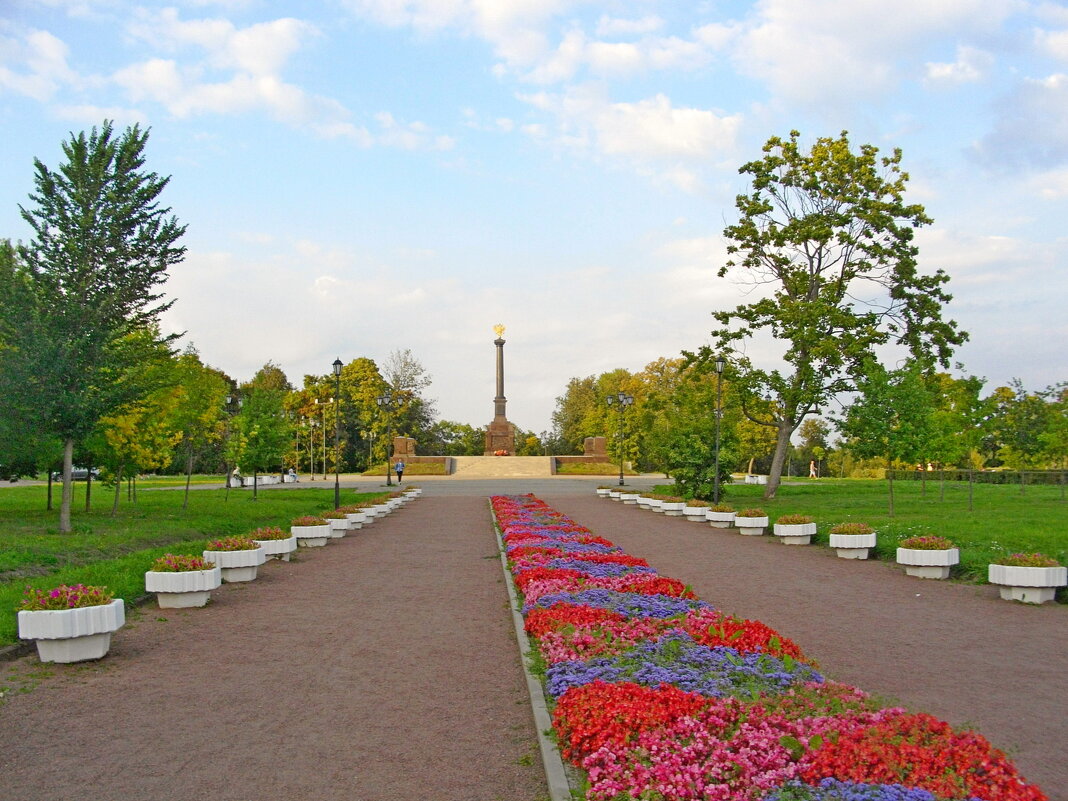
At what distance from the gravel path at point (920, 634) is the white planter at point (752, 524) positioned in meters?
3.85

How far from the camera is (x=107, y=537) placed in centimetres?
1755

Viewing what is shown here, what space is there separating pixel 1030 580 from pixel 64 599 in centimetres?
1100

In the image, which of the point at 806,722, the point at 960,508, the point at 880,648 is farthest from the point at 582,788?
the point at 960,508

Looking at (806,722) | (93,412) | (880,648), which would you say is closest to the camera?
(806,722)

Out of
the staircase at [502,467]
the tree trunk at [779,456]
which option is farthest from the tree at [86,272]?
the staircase at [502,467]

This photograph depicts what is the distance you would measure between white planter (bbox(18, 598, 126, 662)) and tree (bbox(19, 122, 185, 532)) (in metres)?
11.4

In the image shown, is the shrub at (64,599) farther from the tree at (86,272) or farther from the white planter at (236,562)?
the tree at (86,272)

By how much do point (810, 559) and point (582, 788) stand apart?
498 inches

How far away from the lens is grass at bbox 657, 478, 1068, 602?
→ 14609mm

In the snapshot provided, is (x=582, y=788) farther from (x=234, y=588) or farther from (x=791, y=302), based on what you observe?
(x=791, y=302)

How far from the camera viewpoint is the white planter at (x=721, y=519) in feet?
78.8

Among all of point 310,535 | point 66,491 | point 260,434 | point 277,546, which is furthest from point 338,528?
point 260,434

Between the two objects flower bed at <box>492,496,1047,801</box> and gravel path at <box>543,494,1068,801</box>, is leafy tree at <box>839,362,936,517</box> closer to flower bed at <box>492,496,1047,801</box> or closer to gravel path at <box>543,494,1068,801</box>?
gravel path at <box>543,494,1068,801</box>

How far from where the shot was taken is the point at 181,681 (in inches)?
298
